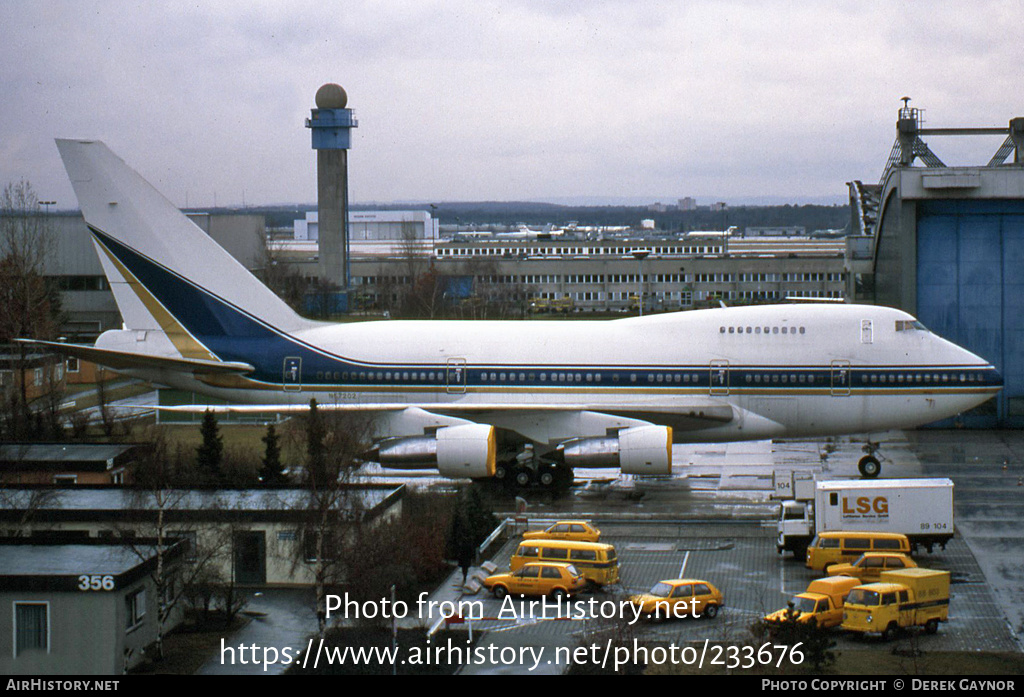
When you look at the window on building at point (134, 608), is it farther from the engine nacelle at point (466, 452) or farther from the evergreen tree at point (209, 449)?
the engine nacelle at point (466, 452)

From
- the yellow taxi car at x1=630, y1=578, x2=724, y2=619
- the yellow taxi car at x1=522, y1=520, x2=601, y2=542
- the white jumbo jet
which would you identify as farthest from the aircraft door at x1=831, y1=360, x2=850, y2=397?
the yellow taxi car at x1=630, y1=578, x2=724, y2=619

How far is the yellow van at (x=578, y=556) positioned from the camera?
80.2 feet

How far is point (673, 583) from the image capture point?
2270 centimetres

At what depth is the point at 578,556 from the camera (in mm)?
24656

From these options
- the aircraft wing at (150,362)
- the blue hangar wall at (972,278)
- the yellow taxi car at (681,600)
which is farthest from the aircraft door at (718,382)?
the blue hangar wall at (972,278)

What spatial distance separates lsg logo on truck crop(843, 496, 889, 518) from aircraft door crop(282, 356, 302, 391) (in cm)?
1798

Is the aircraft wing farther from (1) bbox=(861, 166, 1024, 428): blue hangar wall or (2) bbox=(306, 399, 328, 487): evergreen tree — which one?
(1) bbox=(861, 166, 1024, 428): blue hangar wall

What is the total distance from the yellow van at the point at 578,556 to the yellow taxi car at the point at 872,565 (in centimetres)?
480

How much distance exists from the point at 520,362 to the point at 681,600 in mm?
14729

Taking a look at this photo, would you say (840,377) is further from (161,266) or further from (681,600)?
(161,266)

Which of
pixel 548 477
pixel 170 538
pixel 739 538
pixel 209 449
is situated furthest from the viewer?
pixel 548 477

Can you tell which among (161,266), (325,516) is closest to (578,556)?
(325,516)

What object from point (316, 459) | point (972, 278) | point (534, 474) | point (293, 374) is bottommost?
point (534, 474)

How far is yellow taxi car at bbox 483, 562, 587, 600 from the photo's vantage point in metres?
23.7
